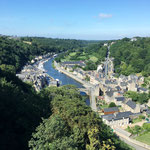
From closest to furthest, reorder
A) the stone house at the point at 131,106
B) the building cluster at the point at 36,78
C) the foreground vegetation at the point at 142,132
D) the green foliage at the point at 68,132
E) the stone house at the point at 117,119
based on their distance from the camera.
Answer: the green foliage at the point at 68,132, the foreground vegetation at the point at 142,132, the stone house at the point at 117,119, the stone house at the point at 131,106, the building cluster at the point at 36,78

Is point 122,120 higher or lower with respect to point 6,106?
lower

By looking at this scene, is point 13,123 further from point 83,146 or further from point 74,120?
point 83,146

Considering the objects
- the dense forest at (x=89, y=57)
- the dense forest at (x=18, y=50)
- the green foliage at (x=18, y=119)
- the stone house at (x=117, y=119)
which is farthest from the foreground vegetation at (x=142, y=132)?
the dense forest at (x=18, y=50)

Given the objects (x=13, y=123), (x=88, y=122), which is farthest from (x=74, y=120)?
(x=13, y=123)

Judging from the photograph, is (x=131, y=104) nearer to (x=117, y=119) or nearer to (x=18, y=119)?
(x=117, y=119)

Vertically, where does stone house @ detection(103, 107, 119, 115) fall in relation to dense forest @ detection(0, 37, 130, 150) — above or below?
below

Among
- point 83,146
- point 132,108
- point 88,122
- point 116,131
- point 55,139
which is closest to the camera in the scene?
point 55,139

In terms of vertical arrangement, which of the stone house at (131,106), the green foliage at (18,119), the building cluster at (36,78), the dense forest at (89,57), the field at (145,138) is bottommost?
the field at (145,138)

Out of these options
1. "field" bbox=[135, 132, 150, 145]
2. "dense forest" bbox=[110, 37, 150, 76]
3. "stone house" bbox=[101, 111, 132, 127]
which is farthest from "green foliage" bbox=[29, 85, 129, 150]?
"dense forest" bbox=[110, 37, 150, 76]

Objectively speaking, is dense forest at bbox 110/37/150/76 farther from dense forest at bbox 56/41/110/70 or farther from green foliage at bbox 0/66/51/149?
green foliage at bbox 0/66/51/149

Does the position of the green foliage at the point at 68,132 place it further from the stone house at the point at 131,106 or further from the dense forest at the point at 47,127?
the stone house at the point at 131,106

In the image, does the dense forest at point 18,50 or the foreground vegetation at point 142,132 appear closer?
the foreground vegetation at point 142,132
